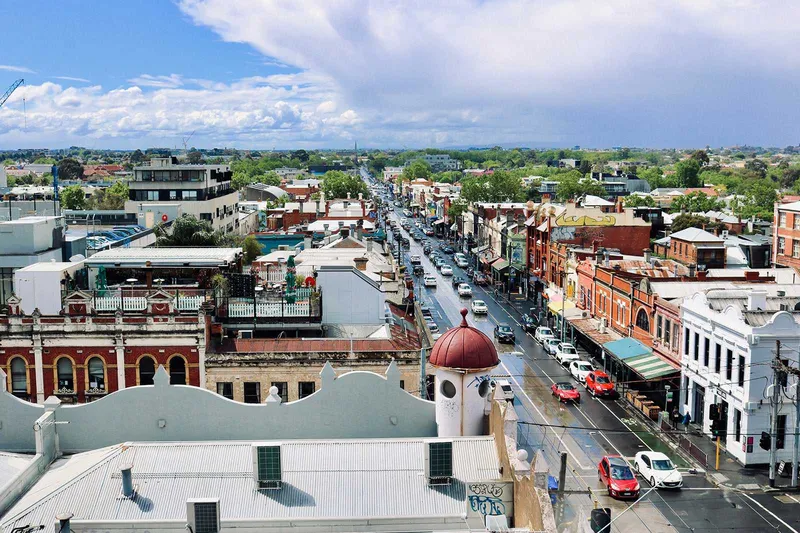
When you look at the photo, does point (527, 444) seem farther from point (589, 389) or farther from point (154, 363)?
point (154, 363)

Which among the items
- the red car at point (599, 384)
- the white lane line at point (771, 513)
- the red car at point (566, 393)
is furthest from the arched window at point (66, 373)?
the red car at point (599, 384)

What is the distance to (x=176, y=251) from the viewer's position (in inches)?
1918

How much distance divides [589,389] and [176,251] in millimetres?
29330

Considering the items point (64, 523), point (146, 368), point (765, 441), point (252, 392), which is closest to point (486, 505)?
point (64, 523)

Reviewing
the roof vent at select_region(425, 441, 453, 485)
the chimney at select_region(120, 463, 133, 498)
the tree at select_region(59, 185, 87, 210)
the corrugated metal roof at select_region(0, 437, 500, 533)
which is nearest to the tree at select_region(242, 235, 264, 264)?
the corrugated metal roof at select_region(0, 437, 500, 533)

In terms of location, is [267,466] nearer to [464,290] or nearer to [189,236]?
[189,236]

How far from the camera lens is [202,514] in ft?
63.2

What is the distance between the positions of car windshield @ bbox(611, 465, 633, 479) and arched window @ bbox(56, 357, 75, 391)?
24.9 meters

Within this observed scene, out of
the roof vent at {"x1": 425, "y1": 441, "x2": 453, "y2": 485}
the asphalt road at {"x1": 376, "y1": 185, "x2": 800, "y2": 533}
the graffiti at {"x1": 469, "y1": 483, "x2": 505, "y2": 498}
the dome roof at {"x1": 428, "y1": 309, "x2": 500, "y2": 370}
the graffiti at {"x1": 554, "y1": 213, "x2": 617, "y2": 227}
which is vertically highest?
the dome roof at {"x1": 428, "y1": 309, "x2": 500, "y2": 370}

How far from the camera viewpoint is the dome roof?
981 inches

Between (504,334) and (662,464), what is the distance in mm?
→ 34054

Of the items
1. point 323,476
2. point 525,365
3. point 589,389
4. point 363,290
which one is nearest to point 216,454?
point 323,476

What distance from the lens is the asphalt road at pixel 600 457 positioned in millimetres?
37281

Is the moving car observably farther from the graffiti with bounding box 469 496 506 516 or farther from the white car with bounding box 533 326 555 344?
the graffiti with bounding box 469 496 506 516
